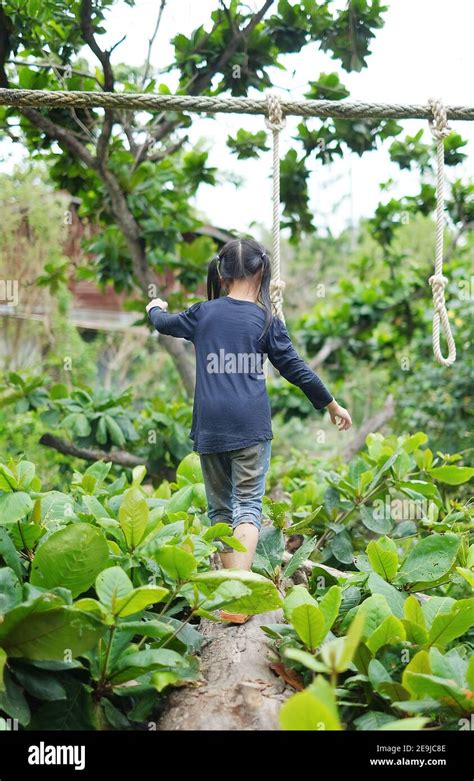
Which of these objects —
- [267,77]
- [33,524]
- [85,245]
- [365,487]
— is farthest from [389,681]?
[85,245]

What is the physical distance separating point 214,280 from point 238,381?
1.23 feet

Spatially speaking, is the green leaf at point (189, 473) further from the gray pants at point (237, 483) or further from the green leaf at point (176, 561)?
the green leaf at point (176, 561)

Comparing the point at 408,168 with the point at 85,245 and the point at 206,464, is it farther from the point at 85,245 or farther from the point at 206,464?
the point at 206,464

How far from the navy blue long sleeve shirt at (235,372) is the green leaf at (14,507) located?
59 centimetres

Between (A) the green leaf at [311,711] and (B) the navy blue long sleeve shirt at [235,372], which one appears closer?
(A) the green leaf at [311,711]

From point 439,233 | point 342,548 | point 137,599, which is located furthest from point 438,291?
point 137,599

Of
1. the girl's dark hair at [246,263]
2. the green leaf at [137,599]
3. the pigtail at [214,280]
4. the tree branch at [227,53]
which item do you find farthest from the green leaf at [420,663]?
the tree branch at [227,53]

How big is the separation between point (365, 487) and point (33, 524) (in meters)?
1.23

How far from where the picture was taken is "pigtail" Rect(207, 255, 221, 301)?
93.3 inches

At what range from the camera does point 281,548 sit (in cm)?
229

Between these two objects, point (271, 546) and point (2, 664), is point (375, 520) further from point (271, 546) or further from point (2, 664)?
point (2, 664)

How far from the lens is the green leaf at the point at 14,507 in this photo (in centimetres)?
177

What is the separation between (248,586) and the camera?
5.47 feet

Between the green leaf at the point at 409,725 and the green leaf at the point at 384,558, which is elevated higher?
the green leaf at the point at 384,558
